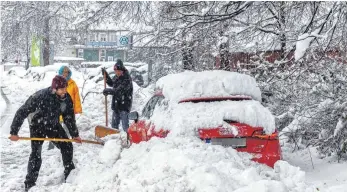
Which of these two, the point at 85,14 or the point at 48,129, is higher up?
the point at 85,14

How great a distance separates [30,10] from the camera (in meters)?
19.1

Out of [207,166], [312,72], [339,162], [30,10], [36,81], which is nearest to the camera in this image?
[207,166]

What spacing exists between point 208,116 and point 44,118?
7.36ft

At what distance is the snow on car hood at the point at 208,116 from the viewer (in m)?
5.06

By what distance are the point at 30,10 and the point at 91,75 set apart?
3.86 meters

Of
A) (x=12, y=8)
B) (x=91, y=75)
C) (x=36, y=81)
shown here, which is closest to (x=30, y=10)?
(x=12, y=8)

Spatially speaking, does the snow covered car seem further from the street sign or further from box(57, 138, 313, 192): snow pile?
the street sign

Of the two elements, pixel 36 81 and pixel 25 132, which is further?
pixel 36 81

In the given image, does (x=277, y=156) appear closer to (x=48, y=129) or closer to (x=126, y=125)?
(x=48, y=129)

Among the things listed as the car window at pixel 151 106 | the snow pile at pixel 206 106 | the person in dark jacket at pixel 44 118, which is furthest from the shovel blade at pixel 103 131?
the snow pile at pixel 206 106

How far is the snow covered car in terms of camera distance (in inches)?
199

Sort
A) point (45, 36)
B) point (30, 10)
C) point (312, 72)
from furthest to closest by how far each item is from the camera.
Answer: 1. point (45, 36)
2. point (30, 10)
3. point (312, 72)

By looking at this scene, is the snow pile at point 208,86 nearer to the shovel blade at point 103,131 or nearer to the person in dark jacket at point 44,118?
the person in dark jacket at point 44,118

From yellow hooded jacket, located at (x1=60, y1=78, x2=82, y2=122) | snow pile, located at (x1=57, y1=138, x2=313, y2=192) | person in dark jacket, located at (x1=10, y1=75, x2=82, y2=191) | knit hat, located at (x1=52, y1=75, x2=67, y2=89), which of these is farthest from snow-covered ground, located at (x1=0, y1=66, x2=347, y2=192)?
yellow hooded jacket, located at (x1=60, y1=78, x2=82, y2=122)
